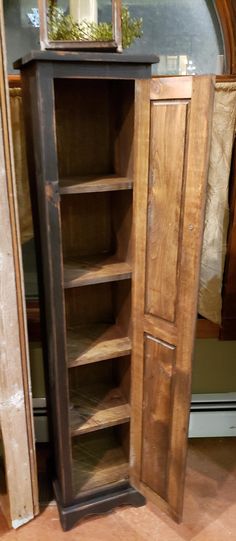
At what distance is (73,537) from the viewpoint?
1759 mm

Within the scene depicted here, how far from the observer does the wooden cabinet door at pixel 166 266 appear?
1.34 metres

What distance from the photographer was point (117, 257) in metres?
1.73

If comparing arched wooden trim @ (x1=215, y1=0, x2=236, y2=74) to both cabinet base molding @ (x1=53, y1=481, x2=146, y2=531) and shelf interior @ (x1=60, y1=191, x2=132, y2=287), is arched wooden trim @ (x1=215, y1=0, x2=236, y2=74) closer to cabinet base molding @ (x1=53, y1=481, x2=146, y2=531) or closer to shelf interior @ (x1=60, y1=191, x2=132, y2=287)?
shelf interior @ (x1=60, y1=191, x2=132, y2=287)

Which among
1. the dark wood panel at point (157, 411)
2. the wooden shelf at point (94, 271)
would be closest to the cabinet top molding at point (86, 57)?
the wooden shelf at point (94, 271)

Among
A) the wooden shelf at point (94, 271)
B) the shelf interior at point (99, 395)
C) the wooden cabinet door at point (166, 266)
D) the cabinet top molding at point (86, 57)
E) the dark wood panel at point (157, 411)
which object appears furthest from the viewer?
the shelf interior at point (99, 395)

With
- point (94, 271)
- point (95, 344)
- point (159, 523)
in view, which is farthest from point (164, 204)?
point (159, 523)

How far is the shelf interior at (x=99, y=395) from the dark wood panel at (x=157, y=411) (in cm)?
10

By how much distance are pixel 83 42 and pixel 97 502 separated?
1.59 m

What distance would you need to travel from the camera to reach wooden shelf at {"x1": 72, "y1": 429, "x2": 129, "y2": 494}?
183 centimetres

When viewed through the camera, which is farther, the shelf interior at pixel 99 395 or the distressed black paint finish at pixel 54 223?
the shelf interior at pixel 99 395

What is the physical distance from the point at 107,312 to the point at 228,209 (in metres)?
0.65

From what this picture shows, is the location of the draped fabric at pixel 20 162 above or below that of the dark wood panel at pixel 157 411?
above

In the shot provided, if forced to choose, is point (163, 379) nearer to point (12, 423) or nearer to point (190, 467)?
point (12, 423)

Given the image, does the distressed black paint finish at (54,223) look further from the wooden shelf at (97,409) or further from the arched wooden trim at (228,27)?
the arched wooden trim at (228,27)
